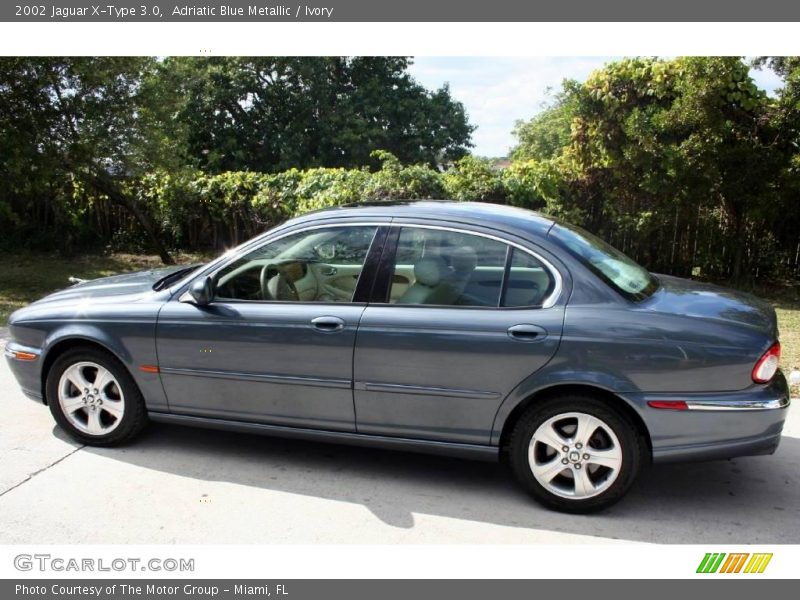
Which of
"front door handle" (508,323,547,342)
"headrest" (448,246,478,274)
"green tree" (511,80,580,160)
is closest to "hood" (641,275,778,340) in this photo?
"front door handle" (508,323,547,342)

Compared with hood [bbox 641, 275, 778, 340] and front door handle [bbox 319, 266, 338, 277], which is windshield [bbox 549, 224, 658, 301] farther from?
front door handle [bbox 319, 266, 338, 277]

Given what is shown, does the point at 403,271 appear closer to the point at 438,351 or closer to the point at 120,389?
the point at 438,351

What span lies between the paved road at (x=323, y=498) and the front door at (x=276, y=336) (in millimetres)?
400

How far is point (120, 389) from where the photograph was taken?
15.2 ft

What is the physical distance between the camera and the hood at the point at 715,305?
12.6 feet

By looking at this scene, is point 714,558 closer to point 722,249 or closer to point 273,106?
point 722,249

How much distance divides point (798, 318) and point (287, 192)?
26.7 ft

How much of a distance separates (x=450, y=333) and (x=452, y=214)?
75cm

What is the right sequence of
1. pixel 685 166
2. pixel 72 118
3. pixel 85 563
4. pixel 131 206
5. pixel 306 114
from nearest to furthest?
pixel 85 563, pixel 685 166, pixel 72 118, pixel 131 206, pixel 306 114

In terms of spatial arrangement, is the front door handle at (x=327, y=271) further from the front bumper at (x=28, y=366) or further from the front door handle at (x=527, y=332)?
the front bumper at (x=28, y=366)

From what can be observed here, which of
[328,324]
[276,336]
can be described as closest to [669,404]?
[328,324]

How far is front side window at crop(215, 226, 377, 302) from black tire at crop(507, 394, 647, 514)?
4.33 ft

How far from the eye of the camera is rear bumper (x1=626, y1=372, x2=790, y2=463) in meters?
3.65

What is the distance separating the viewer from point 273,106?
89.4 feet
